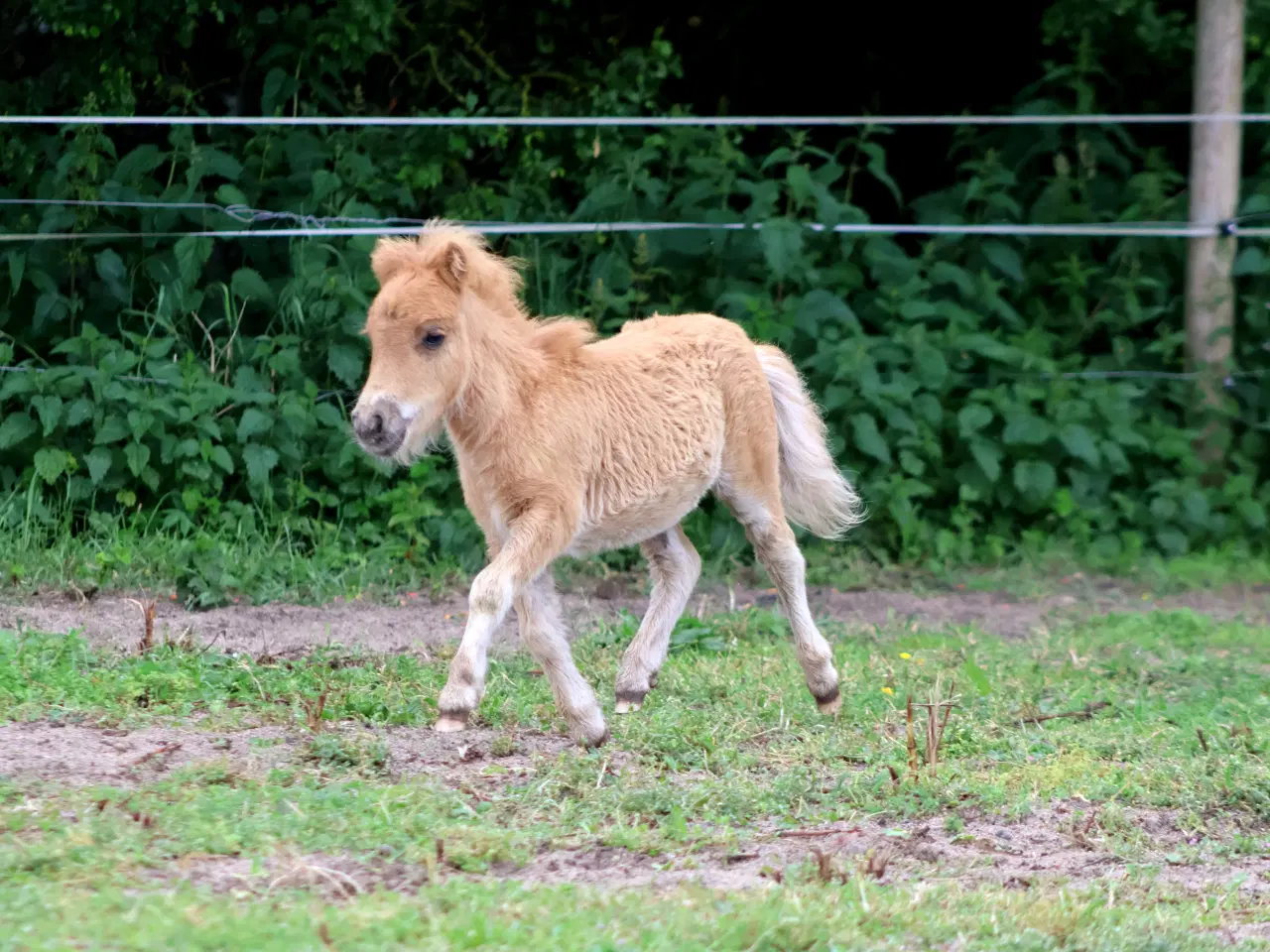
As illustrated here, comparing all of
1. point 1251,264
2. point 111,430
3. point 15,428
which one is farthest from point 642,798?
point 1251,264

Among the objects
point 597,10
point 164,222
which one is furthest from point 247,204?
point 597,10

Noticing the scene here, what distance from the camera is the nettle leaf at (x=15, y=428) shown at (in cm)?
775

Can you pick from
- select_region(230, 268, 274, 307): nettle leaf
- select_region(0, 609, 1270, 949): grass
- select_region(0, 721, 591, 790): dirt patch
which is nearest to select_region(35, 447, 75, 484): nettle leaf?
select_region(230, 268, 274, 307): nettle leaf

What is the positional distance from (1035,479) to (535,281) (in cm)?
330

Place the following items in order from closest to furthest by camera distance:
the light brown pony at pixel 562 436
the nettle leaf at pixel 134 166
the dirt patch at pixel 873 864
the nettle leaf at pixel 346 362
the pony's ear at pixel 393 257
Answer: the dirt patch at pixel 873 864 < the light brown pony at pixel 562 436 < the pony's ear at pixel 393 257 < the nettle leaf at pixel 346 362 < the nettle leaf at pixel 134 166

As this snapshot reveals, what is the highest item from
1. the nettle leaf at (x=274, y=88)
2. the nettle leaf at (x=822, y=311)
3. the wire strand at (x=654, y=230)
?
the nettle leaf at (x=274, y=88)

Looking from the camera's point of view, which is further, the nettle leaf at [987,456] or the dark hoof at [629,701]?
the nettle leaf at [987,456]

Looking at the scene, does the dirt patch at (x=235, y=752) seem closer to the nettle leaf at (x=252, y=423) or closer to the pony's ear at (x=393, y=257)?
the pony's ear at (x=393, y=257)

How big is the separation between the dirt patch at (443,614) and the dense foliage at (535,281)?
0.50 meters

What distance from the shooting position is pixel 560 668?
5.12 meters

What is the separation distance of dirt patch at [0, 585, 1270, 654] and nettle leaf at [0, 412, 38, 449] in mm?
1080

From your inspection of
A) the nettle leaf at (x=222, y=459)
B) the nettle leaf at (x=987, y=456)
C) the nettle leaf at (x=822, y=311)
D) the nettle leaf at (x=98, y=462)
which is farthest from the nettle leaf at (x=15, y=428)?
the nettle leaf at (x=987, y=456)

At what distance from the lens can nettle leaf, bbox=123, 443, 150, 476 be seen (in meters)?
7.78

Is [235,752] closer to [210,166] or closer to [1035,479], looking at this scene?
[210,166]
